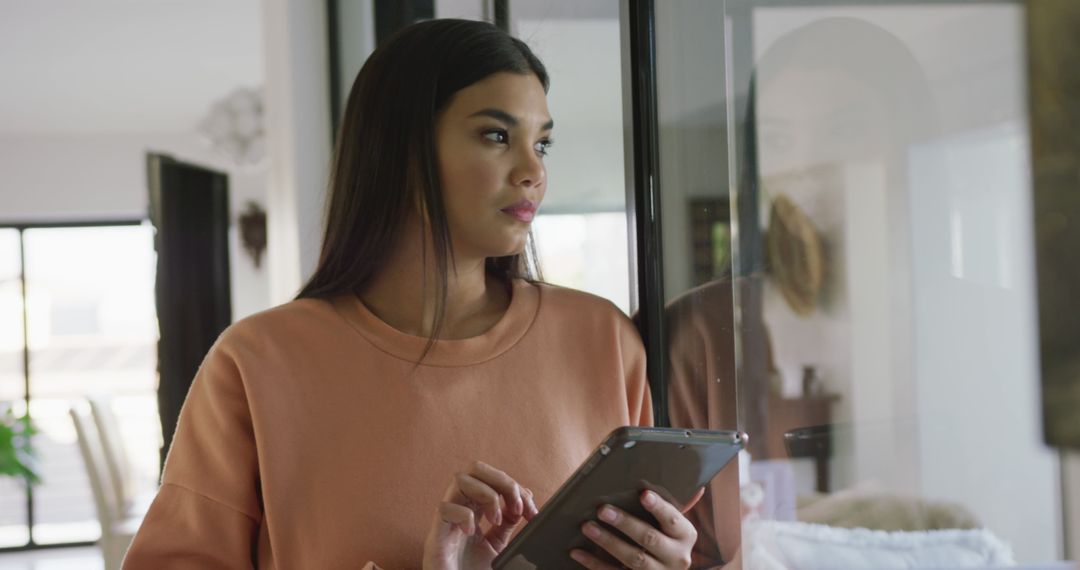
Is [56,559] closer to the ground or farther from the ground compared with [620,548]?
closer to the ground

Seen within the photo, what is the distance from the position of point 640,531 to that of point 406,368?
0.28m

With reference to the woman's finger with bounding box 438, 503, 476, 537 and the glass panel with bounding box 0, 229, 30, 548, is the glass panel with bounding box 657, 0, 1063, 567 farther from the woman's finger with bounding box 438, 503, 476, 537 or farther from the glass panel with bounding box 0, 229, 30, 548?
the glass panel with bounding box 0, 229, 30, 548

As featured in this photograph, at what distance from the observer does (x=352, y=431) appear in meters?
1.02

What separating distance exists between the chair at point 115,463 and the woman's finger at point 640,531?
416cm

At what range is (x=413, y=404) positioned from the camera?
1020 millimetres

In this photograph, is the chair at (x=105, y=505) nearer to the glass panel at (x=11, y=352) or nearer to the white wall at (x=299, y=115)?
the white wall at (x=299, y=115)

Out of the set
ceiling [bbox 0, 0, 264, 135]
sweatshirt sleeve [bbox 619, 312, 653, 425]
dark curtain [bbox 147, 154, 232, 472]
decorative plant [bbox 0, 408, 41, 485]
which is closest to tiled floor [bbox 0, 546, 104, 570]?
decorative plant [bbox 0, 408, 41, 485]

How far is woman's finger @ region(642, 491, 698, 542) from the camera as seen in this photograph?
85 cm

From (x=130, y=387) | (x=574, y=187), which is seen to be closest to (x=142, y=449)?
(x=130, y=387)

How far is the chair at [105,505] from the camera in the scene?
434cm

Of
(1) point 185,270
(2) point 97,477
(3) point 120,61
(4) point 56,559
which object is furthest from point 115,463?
(4) point 56,559

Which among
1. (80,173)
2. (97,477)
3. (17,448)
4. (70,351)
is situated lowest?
(17,448)

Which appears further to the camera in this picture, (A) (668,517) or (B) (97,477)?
(B) (97,477)

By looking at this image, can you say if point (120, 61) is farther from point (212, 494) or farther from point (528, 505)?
point (528, 505)
